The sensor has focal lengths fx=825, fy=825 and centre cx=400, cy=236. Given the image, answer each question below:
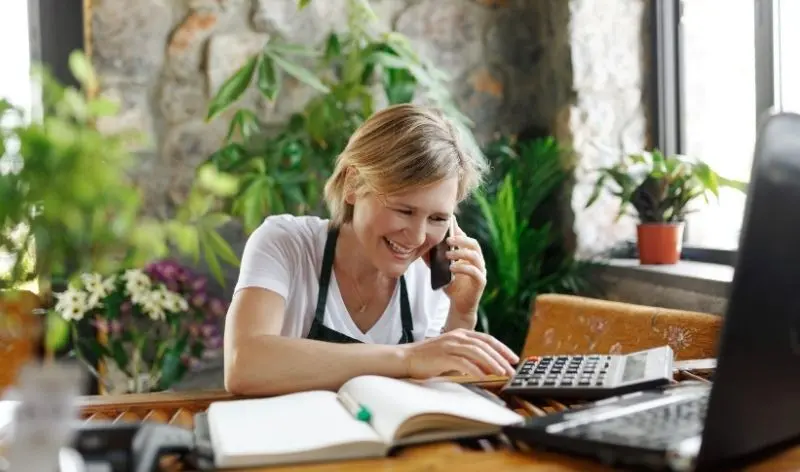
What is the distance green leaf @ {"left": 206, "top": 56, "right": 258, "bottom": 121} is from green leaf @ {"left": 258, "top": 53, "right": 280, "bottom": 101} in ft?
0.09

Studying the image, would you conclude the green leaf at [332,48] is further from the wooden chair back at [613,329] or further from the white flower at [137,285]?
the wooden chair back at [613,329]

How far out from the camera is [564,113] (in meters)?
2.86

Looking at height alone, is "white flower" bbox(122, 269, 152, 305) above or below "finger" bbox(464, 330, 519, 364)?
below

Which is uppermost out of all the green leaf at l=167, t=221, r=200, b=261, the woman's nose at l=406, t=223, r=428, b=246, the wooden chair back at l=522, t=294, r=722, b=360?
the green leaf at l=167, t=221, r=200, b=261

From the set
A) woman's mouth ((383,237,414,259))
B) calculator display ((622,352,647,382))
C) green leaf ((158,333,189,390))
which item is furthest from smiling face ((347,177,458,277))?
green leaf ((158,333,189,390))

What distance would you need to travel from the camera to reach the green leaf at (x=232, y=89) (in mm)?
2533

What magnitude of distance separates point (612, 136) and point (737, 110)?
42 cm

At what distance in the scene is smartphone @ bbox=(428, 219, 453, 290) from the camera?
171cm

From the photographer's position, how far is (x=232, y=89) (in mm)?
2549

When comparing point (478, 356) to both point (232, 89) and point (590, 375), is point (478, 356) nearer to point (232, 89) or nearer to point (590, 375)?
point (590, 375)

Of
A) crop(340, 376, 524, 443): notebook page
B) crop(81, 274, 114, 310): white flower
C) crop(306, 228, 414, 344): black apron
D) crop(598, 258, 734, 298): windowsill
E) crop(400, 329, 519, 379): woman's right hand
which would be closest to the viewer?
crop(340, 376, 524, 443): notebook page

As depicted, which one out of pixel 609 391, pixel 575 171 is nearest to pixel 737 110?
pixel 575 171

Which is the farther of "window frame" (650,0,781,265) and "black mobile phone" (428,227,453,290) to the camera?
"window frame" (650,0,781,265)

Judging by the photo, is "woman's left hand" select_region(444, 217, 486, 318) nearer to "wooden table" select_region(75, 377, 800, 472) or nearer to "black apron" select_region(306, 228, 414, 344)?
"black apron" select_region(306, 228, 414, 344)
